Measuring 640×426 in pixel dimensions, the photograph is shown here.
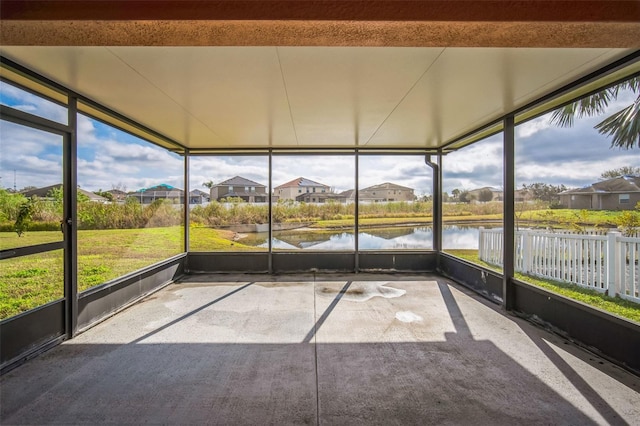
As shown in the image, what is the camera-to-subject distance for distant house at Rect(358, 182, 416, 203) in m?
6.55

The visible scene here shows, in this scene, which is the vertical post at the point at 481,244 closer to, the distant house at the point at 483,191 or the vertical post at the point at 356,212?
the distant house at the point at 483,191

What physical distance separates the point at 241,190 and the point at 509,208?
497 centimetres

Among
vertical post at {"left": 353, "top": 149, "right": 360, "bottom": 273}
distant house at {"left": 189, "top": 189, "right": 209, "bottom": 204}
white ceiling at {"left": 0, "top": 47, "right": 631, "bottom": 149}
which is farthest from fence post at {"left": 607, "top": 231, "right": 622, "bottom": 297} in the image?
distant house at {"left": 189, "top": 189, "right": 209, "bottom": 204}

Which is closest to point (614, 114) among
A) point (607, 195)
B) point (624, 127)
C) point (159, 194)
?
point (624, 127)

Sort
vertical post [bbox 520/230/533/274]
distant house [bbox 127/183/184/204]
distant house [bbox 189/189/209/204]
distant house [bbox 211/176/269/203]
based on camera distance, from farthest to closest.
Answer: distant house [bbox 211/176/269/203]
distant house [bbox 189/189/209/204]
distant house [bbox 127/183/184/204]
vertical post [bbox 520/230/533/274]

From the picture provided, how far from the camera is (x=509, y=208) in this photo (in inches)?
167

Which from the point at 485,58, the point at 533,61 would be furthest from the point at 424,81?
the point at 533,61

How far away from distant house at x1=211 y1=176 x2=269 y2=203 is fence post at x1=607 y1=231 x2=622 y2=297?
5482mm

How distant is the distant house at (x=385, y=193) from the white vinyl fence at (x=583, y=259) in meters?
1.88

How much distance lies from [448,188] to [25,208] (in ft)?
21.5

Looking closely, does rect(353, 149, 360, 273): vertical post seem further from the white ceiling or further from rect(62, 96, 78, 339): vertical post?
rect(62, 96, 78, 339): vertical post

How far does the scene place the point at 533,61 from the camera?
8.58ft

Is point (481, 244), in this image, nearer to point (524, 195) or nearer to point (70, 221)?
point (524, 195)
